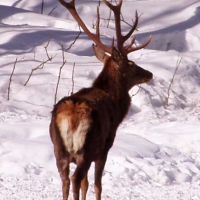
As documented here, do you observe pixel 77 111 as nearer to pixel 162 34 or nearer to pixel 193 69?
pixel 193 69

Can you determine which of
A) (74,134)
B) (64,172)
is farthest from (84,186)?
(74,134)

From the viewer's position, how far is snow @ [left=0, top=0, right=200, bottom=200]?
750 cm

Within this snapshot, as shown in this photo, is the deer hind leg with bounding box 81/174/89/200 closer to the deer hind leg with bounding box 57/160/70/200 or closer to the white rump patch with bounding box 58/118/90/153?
the deer hind leg with bounding box 57/160/70/200

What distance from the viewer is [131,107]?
11.0 meters

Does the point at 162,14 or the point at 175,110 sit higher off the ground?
the point at 162,14

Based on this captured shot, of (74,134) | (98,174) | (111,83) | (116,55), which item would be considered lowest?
(98,174)

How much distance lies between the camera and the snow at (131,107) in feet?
24.6

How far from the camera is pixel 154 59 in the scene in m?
13.1

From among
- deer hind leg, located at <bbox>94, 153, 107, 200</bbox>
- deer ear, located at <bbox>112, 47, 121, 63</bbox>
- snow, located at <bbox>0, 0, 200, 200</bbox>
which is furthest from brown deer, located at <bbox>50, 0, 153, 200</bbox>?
snow, located at <bbox>0, 0, 200, 200</bbox>

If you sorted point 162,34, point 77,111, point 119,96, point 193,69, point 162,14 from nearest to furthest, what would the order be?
1. point 77,111
2. point 119,96
3. point 193,69
4. point 162,34
5. point 162,14

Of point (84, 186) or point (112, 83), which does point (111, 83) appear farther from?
point (84, 186)

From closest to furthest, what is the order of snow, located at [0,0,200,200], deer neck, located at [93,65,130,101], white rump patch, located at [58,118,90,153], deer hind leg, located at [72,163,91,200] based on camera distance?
1. white rump patch, located at [58,118,90,153]
2. deer hind leg, located at [72,163,91,200]
3. deer neck, located at [93,65,130,101]
4. snow, located at [0,0,200,200]

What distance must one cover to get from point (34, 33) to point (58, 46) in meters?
0.66

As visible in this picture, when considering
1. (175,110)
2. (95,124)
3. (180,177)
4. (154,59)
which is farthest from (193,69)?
(95,124)
